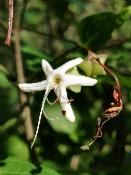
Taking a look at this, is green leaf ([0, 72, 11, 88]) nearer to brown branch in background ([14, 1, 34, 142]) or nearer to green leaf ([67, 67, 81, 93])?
brown branch in background ([14, 1, 34, 142])

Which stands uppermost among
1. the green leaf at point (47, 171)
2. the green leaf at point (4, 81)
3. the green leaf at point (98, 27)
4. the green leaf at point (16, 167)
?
the green leaf at point (98, 27)

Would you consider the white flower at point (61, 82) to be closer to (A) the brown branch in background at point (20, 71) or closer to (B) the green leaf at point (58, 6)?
(A) the brown branch in background at point (20, 71)

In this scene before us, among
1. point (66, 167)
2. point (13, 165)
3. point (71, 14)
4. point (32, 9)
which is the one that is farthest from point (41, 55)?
point (32, 9)

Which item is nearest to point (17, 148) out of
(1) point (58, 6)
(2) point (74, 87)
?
(2) point (74, 87)

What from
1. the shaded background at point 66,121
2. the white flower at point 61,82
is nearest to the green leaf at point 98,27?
the shaded background at point 66,121

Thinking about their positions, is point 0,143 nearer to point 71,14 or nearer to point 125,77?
point 125,77

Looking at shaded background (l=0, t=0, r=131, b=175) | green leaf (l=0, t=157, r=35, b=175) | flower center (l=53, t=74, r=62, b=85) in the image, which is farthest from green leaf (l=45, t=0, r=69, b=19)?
green leaf (l=0, t=157, r=35, b=175)
